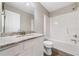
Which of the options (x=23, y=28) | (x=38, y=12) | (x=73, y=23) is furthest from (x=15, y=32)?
(x=73, y=23)

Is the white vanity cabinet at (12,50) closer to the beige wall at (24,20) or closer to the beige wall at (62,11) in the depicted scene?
the beige wall at (24,20)

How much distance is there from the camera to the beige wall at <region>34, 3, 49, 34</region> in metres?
1.63

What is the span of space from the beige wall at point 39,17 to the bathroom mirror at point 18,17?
0.35ft

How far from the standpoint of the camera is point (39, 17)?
1639 mm

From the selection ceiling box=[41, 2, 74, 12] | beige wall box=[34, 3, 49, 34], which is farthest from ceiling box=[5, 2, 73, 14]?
beige wall box=[34, 3, 49, 34]

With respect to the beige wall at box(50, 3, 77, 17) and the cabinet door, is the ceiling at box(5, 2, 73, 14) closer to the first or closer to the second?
the beige wall at box(50, 3, 77, 17)

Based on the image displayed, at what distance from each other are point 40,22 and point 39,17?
0.43 feet

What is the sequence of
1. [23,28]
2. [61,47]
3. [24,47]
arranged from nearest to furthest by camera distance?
[24,47] < [23,28] < [61,47]

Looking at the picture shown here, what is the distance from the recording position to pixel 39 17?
1.64 m

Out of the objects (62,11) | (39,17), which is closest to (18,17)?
(39,17)

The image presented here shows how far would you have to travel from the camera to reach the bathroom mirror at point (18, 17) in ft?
→ 4.21

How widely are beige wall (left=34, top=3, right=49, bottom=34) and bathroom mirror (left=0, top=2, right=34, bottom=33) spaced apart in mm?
107

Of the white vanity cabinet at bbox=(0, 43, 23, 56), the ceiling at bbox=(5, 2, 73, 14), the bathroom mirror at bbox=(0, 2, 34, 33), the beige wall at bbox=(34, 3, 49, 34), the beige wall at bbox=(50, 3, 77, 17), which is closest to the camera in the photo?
the white vanity cabinet at bbox=(0, 43, 23, 56)

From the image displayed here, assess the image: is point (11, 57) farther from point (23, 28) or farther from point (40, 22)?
point (40, 22)
